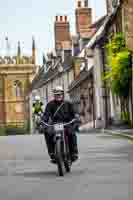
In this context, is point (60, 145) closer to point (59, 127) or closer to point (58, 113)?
point (59, 127)

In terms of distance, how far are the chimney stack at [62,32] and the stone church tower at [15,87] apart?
31981mm

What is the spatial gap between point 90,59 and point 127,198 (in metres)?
53.4

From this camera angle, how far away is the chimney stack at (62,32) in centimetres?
8156

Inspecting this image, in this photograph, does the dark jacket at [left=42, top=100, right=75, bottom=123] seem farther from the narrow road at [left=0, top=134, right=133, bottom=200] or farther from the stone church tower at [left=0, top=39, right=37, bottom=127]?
the stone church tower at [left=0, top=39, right=37, bottom=127]

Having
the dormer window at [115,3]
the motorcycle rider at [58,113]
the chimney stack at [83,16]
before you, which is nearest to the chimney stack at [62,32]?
the chimney stack at [83,16]

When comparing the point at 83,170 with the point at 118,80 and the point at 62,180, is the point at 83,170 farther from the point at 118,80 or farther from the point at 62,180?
the point at 118,80

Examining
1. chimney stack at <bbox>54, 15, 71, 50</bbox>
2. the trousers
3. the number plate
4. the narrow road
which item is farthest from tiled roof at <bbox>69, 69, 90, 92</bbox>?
the number plate

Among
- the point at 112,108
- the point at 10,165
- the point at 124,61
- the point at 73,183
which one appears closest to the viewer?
the point at 73,183

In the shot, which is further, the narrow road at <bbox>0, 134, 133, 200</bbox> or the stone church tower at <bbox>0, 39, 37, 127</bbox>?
the stone church tower at <bbox>0, 39, 37, 127</bbox>

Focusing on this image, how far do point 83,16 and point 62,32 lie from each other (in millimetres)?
11169

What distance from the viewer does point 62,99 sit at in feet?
49.4

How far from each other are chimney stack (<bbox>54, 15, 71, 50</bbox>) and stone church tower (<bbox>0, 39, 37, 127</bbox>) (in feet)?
105

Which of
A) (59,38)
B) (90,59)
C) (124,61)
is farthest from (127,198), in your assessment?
(59,38)

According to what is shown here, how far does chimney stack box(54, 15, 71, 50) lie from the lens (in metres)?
Answer: 81.6
